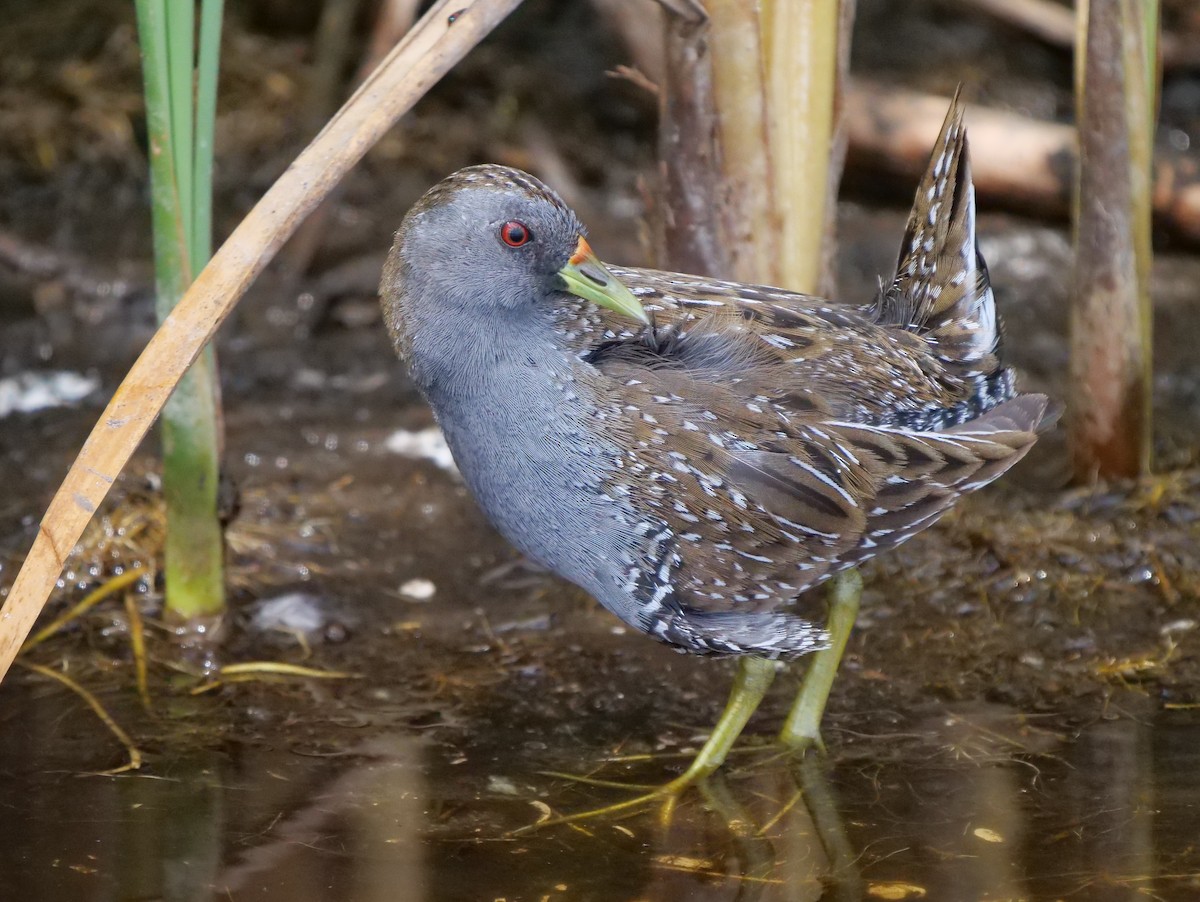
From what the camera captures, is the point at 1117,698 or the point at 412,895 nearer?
the point at 412,895

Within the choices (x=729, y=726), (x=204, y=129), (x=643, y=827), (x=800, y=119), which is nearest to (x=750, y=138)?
(x=800, y=119)

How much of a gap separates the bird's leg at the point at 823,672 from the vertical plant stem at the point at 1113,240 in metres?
1.05

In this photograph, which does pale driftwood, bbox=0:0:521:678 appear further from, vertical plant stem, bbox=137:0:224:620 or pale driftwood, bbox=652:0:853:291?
pale driftwood, bbox=652:0:853:291

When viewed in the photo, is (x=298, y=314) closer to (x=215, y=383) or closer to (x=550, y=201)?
(x=215, y=383)

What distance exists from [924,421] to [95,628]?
2.02m

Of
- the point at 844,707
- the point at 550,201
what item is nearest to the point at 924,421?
the point at 844,707

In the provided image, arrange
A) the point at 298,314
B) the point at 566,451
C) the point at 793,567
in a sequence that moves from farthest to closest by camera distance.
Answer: the point at 298,314
the point at 793,567
the point at 566,451

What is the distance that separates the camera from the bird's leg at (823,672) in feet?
9.95

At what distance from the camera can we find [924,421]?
3.02 meters

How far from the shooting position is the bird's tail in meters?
3.03

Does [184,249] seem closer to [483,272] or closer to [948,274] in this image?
[483,272]

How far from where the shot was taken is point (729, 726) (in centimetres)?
295

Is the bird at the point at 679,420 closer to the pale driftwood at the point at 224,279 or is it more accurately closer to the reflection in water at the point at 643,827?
the reflection in water at the point at 643,827

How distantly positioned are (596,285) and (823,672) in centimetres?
101
